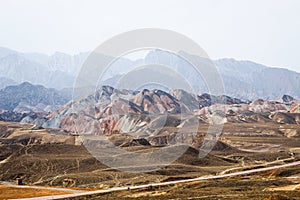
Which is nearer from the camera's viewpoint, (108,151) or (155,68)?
(155,68)

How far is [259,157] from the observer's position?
114 metres

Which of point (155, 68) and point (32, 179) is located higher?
point (155, 68)

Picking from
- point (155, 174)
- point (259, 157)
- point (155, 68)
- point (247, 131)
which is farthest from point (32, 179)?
point (247, 131)

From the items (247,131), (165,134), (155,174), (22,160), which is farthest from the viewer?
(247,131)

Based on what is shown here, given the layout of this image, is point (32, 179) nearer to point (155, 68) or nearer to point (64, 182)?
point (64, 182)

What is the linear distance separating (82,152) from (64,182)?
3774cm

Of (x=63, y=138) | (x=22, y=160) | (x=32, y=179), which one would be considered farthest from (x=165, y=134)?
(x=32, y=179)

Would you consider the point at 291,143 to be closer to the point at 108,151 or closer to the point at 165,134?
the point at 165,134

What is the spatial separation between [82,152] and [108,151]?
7.03 meters

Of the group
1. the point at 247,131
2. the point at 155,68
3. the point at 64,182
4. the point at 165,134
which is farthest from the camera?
the point at 247,131

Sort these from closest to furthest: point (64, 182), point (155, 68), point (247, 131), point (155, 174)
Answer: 1. point (155, 68)
2. point (64, 182)
3. point (155, 174)
4. point (247, 131)

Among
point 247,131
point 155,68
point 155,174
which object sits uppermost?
point 155,68

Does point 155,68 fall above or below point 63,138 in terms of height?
above

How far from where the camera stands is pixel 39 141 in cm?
14812
